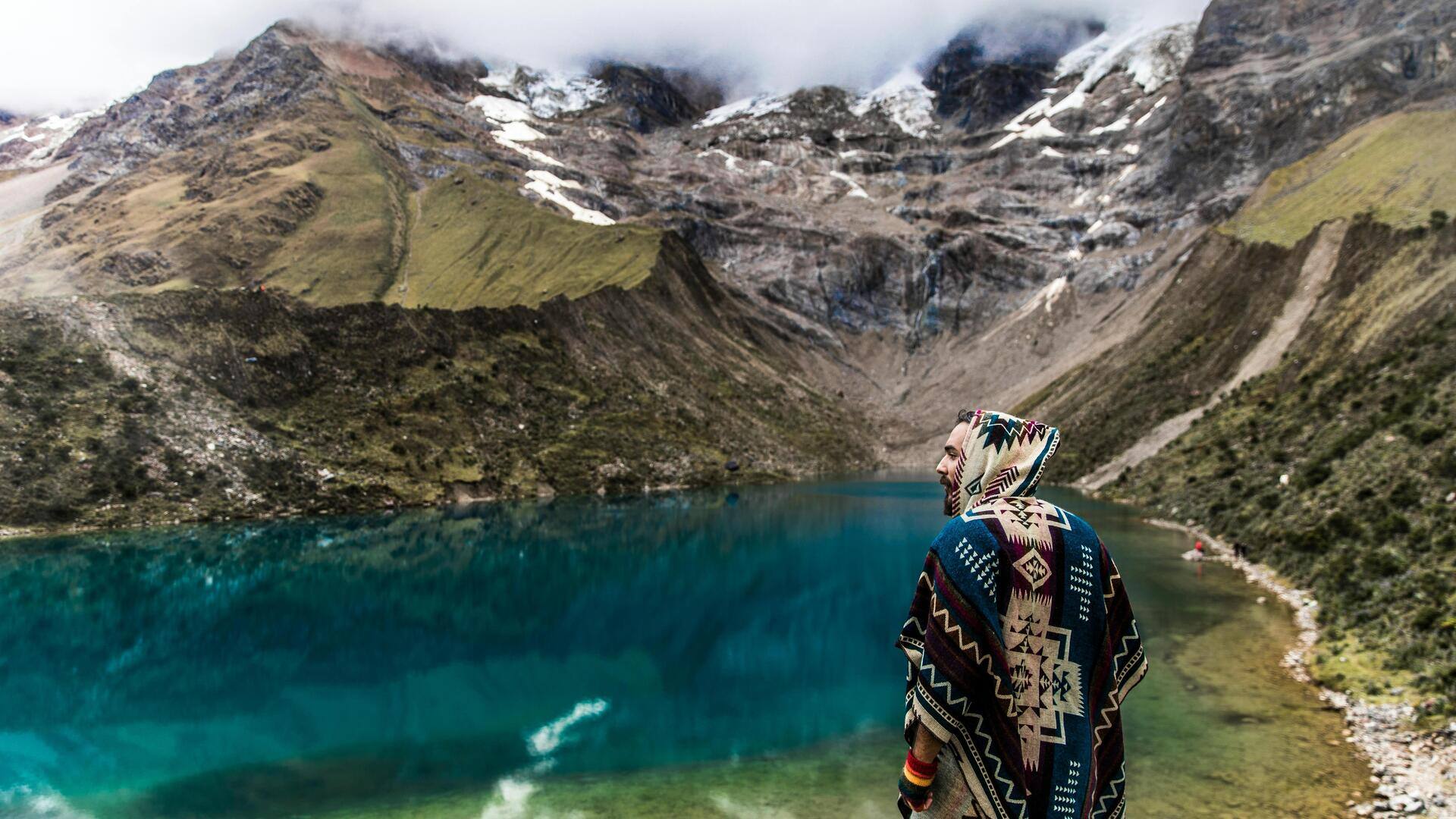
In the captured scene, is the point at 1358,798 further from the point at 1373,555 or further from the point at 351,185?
the point at 351,185

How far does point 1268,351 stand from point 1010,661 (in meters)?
80.5

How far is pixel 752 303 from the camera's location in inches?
6014

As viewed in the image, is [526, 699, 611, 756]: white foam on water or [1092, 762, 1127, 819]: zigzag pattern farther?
[526, 699, 611, 756]: white foam on water

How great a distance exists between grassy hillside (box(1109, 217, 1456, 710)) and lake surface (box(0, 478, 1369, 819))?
7.46 ft

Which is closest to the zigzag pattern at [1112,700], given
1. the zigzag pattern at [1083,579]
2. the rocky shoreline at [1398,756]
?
the zigzag pattern at [1083,579]

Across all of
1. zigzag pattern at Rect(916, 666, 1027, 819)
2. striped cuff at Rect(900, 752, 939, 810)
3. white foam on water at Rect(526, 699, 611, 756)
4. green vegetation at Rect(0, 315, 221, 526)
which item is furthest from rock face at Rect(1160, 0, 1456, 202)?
green vegetation at Rect(0, 315, 221, 526)

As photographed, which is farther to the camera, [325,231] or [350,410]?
[325,231]

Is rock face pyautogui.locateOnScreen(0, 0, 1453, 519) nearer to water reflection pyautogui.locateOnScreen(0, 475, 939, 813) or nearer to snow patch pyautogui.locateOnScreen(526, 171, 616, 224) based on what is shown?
snow patch pyautogui.locateOnScreen(526, 171, 616, 224)

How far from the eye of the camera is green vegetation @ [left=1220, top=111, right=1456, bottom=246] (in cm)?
7006

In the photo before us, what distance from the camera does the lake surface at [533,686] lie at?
14.8m

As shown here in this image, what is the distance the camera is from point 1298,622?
76.3 feet

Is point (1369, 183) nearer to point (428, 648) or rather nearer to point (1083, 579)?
point (428, 648)

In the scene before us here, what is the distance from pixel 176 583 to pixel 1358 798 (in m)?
41.5

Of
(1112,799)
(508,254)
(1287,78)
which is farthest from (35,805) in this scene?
(1287,78)
